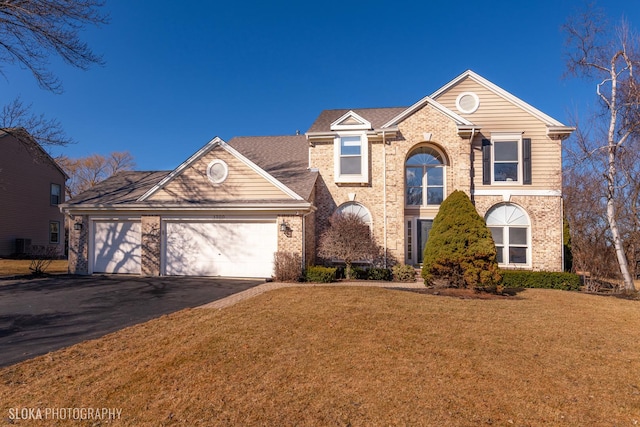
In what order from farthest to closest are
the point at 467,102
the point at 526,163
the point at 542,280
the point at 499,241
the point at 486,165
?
the point at 467,102, the point at 486,165, the point at 499,241, the point at 526,163, the point at 542,280

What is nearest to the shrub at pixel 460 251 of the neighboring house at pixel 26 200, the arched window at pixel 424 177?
the arched window at pixel 424 177

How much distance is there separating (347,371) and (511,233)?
12.6m

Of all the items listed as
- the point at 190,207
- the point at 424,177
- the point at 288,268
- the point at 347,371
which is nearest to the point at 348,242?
the point at 288,268

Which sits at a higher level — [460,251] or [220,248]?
[460,251]

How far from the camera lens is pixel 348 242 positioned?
12531mm

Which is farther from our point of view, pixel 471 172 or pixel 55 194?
pixel 55 194

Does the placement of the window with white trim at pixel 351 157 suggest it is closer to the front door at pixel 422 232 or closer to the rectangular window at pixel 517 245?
the front door at pixel 422 232

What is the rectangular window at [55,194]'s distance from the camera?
25359 millimetres

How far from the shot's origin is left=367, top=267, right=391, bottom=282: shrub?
13.0m

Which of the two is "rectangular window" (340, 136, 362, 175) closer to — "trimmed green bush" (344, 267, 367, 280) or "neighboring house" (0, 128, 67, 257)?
"trimmed green bush" (344, 267, 367, 280)

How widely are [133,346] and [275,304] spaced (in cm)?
333

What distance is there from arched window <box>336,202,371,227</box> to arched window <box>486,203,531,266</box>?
5.20 meters

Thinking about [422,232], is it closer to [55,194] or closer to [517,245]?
[517,245]

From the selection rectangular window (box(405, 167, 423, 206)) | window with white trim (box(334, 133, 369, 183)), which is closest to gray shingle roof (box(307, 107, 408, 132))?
window with white trim (box(334, 133, 369, 183))
